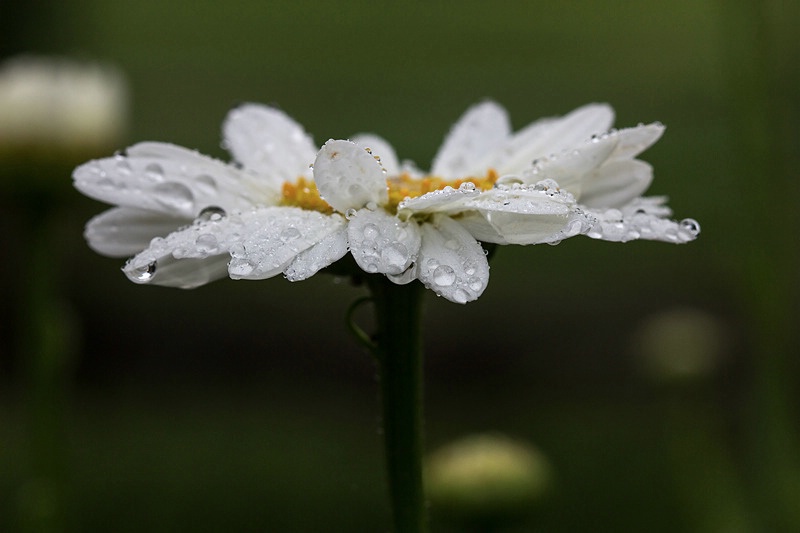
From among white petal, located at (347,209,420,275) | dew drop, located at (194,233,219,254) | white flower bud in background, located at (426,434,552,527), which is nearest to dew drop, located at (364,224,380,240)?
white petal, located at (347,209,420,275)

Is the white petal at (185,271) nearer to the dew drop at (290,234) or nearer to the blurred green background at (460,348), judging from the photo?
the dew drop at (290,234)

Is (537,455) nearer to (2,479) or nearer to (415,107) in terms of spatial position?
(2,479)

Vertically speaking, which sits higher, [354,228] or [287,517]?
[354,228]

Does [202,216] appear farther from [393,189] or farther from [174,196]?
[393,189]

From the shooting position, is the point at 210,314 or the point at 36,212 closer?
the point at 36,212

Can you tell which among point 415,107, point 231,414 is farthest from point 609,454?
point 415,107

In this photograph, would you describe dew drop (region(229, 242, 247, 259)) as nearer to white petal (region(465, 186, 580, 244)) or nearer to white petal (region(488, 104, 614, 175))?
white petal (region(465, 186, 580, 244))

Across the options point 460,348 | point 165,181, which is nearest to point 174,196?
point 165,181
